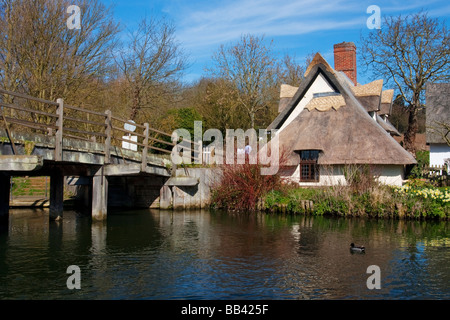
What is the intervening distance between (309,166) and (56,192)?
13.3 metres

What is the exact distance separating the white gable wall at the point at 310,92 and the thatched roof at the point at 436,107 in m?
8.14

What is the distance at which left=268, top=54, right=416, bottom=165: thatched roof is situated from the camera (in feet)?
79.2

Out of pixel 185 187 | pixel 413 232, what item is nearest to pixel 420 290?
pixel 413 232

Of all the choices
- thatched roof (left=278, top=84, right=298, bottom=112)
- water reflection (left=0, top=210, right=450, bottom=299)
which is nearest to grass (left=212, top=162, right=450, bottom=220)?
water reflection (left=0, top=210, right=450, bottom=299)

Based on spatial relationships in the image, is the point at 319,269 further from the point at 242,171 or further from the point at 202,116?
the point at 202,116

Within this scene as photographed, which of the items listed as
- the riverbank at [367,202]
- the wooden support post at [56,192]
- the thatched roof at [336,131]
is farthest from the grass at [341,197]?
the wooden support post at [56,192]

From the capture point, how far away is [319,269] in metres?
11.6

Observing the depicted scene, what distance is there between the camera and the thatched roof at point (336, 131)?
24.1 m

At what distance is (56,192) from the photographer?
19.1 meters

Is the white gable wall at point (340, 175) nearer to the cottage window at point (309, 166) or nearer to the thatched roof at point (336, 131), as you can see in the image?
the cottage window at point (309, 166)

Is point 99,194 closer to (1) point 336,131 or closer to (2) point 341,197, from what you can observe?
(2) point 341,197
